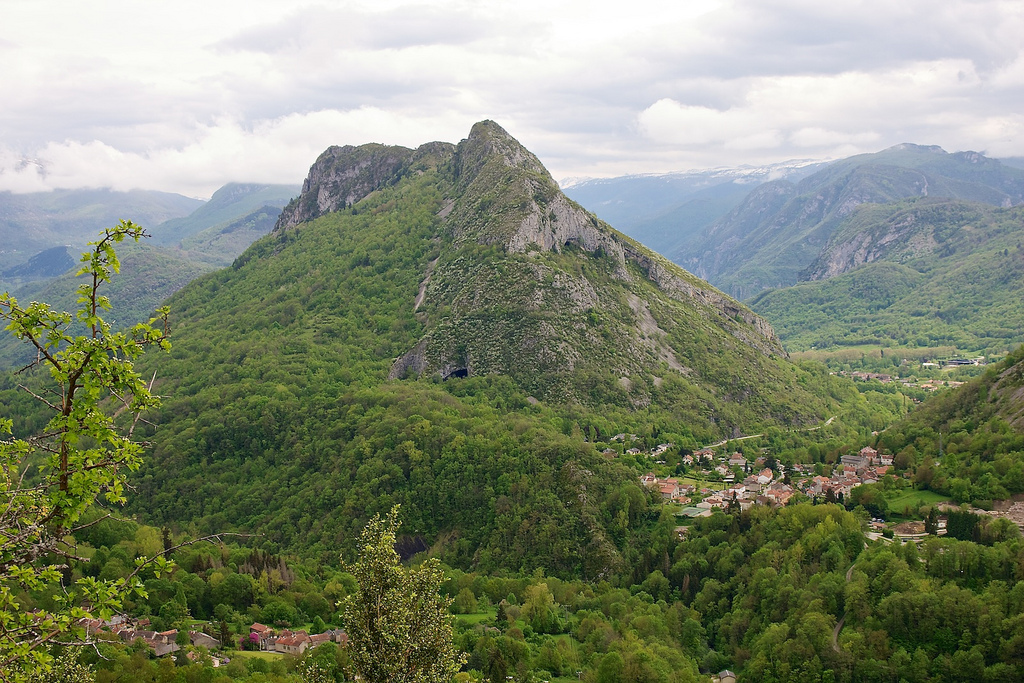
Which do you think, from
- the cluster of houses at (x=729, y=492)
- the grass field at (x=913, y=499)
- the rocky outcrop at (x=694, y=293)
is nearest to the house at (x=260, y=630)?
the cluster of houses at (x=729, y=492)

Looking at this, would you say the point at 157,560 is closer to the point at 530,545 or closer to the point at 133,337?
the point at 133,337

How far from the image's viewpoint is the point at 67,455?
606 inches

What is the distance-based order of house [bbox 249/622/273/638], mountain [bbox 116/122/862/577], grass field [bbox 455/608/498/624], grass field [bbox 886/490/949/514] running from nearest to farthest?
1. house [bbox 249/622/273/638]
2. grass field [bbox 455/608/498/624]
3. grass field [bbox 886/490/949/514]
4. mountain [bbox 116/122/862/577]

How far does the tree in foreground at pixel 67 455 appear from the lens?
14641 millimetres

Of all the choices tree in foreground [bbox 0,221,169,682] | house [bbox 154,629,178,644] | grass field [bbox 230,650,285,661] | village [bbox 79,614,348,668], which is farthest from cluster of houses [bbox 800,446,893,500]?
tree in foreground [bbox 0,221,169,682]

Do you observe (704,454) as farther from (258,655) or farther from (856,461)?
(258,655)

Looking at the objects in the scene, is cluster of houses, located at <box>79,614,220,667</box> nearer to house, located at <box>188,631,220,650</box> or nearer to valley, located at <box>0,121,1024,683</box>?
house, located at <box>188,631,220,650</box>

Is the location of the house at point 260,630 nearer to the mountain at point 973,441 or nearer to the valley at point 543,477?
the valley at point 543,477

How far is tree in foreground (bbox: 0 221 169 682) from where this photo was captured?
14.6m

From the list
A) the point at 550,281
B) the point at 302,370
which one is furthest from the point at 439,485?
the point at 550,281

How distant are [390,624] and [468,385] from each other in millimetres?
115562

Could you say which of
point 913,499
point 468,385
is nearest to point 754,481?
point 913,499

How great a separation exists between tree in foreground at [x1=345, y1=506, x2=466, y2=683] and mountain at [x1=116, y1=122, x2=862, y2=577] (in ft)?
234

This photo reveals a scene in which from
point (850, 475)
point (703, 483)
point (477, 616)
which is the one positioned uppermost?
point (850, 475)
